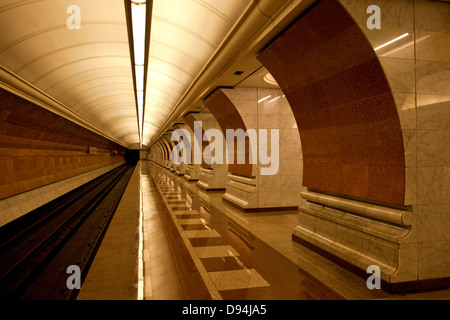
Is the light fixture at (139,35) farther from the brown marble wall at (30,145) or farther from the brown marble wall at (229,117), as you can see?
the brown marble wall at (30,145)

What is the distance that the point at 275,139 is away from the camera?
8961mm

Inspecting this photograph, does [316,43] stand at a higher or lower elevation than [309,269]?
higher

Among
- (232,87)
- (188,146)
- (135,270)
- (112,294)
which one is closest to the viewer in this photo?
(112,294)

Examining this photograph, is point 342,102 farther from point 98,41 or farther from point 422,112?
point 98,41

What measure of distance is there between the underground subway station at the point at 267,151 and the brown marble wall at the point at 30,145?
0.09 meters

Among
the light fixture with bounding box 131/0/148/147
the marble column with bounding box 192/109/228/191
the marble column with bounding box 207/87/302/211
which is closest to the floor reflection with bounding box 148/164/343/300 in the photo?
the marble column with bounding box 207/87/302/211

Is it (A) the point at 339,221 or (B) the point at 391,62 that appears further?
(A) the point at 339,221

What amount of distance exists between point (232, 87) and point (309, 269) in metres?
5.74

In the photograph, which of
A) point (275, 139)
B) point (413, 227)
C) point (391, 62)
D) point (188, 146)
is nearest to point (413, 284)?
point (413, 227)

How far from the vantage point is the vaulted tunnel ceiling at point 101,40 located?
207 inches

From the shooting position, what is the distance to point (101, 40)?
23.7 ft

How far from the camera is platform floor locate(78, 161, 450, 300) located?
3.53 m

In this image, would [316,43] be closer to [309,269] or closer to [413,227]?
[413,227]

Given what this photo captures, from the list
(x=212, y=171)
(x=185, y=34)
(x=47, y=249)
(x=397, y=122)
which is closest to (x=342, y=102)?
(x=397, y=122)
